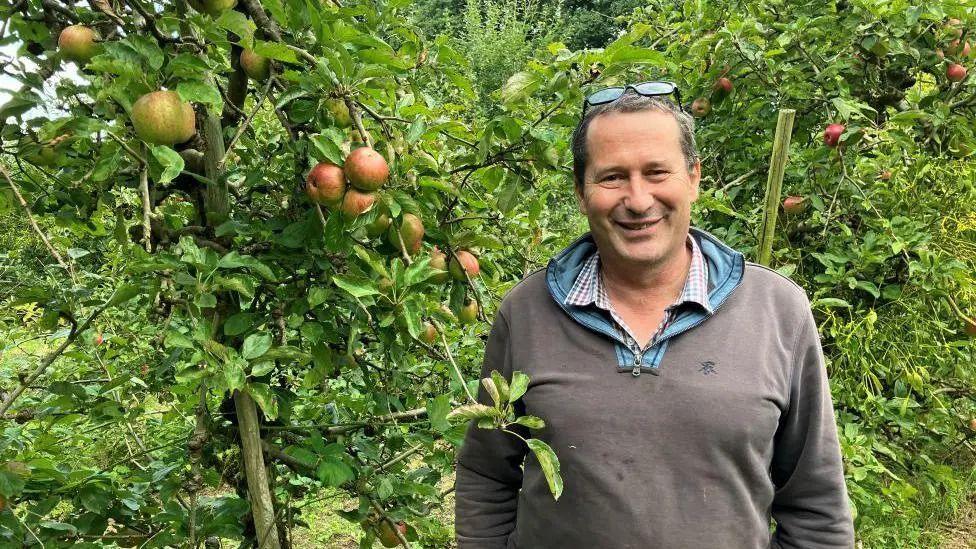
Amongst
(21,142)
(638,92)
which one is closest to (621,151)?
(638,92)

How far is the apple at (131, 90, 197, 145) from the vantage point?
1220 millimetres

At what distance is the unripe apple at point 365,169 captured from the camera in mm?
1285

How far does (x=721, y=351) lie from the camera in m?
1.23

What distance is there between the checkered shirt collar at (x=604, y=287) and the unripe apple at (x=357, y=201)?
1.32ft

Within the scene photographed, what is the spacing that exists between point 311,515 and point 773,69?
3111mm

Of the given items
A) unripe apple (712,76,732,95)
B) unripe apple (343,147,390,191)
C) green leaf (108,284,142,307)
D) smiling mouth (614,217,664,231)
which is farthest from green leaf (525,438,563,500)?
unripe apple (712,76,732,95)

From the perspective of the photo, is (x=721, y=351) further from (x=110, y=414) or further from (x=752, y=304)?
(x=110, y=414)

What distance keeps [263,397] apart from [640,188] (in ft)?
2.62

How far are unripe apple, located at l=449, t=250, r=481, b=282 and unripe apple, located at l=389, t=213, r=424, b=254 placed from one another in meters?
0.16

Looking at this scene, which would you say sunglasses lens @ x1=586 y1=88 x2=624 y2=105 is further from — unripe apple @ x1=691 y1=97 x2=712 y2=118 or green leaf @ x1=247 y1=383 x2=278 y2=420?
unripe apple @ x1=691 y1=97 x2=712 y2=118

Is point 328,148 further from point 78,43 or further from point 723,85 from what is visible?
point 723,85

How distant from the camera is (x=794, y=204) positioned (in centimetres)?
261

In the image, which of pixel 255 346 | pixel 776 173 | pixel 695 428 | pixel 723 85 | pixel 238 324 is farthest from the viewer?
pixel 723 85

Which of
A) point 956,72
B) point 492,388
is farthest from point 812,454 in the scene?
point 956,72
